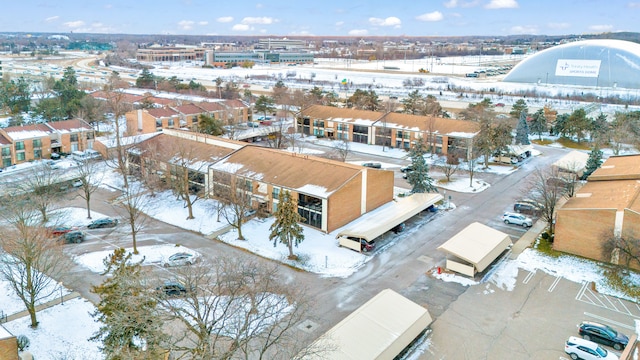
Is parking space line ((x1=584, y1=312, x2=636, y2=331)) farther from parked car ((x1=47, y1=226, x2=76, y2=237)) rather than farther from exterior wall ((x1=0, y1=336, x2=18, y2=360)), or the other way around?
parked car ((x1=47, y1=226, x2=76, y2=237))

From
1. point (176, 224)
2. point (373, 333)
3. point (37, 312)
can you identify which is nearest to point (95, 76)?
point (176, 224)

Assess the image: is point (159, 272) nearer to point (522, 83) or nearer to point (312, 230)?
point (312, 230)

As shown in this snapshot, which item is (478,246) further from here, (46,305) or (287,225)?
(46,305)

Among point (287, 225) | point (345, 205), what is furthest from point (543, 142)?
→ point (287, 225)

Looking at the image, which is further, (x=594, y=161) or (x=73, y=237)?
(x=594, y=161)

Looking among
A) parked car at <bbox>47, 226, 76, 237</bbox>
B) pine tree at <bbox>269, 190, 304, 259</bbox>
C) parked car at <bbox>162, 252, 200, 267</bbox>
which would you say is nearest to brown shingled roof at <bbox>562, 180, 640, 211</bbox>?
pine tree at <bbox>269, 190, 304, 259</bbox>
